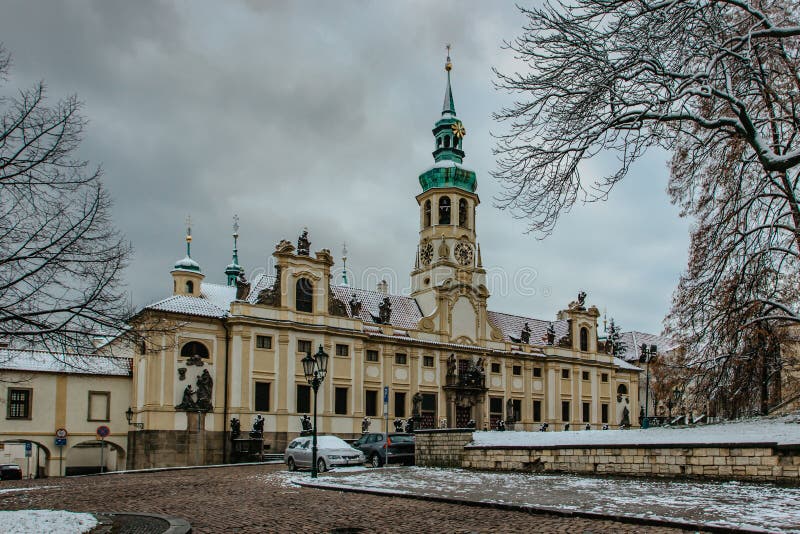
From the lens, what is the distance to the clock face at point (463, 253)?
201 ft

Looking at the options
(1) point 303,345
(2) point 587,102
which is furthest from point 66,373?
(2) point 587,102

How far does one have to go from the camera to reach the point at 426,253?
6222cm

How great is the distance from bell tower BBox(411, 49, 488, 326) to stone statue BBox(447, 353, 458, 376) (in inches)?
184

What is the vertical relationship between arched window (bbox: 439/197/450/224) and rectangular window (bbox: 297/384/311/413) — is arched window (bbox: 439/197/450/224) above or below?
above

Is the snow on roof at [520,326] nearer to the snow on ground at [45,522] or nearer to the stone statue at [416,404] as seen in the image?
the stone statue at [416,404]

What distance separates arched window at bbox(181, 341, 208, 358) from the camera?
4403cm

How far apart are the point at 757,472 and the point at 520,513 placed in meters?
6.48

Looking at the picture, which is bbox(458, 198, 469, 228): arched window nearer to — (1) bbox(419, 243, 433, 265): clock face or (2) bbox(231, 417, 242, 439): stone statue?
(1) bbox(419, 243, 433, 265): clock face

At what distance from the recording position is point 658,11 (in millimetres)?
14516

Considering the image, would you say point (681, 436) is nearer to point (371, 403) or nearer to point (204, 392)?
point (204, 392)

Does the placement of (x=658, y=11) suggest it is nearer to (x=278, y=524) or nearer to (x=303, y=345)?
(x=278, y=524)

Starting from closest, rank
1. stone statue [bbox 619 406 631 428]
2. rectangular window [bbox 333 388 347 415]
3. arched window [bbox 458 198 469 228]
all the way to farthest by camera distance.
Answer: rectangular window [bbox 333 388 347 415], arched window [bbox 458 198 469 228], stone statue [bbox 619 406 631 428]

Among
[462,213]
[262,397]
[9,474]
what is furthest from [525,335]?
[9,474]

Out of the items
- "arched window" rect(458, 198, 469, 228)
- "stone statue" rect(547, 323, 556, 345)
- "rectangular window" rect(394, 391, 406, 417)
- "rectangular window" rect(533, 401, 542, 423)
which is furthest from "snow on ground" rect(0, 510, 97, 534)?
"stone statue" rect(547, 323, 556, 345)
